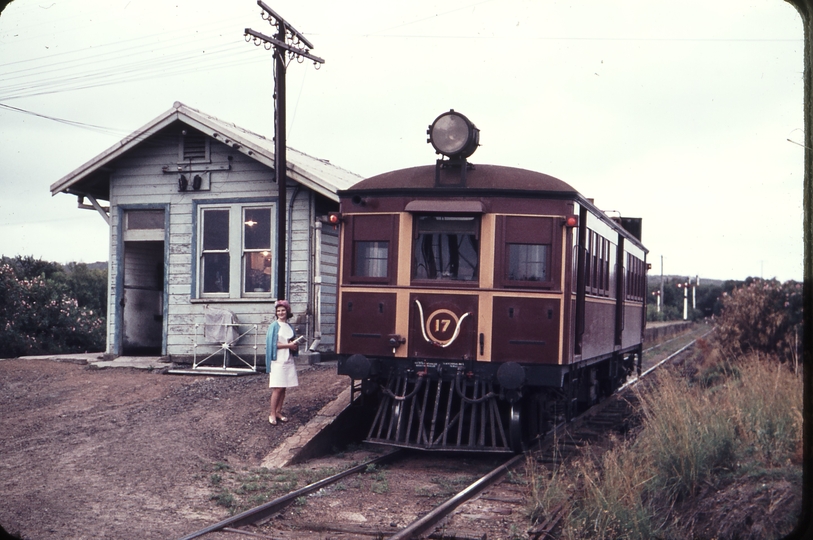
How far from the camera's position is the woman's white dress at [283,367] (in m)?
10.3

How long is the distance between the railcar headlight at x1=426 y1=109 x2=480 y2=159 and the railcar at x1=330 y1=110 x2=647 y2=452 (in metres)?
0.01

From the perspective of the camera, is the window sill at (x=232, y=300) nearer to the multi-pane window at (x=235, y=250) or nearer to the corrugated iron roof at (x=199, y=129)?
the multi-pane window at (x=235, y=250)

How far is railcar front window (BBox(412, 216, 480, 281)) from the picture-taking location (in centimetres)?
921

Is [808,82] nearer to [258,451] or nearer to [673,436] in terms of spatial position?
[673,436]

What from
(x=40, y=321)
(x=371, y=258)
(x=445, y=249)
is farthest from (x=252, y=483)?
(x=40, y=321)

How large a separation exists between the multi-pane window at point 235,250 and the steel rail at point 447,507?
7378 millimetres

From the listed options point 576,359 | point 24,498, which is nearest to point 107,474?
point 24,498

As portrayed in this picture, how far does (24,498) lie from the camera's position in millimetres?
6957

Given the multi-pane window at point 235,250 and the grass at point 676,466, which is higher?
the multi-pane window at point 235,250

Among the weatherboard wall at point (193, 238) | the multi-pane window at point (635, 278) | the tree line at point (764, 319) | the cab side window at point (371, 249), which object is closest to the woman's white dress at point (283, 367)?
the cab side window at point (371, 249)

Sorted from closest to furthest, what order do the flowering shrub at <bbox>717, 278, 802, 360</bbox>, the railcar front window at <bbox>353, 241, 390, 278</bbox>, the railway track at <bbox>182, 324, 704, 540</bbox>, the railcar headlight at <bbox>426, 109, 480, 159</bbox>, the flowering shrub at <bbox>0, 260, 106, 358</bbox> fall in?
the railway track at <bbox>182, 324, 704, 540</bbox> < the railcar headlight at <bbox>426, 109, 480, 159</bbox> < the railcar front window at <bbox>353, 241, 390, 278</bbox> < the flowering shrub at <bbox>717, 278, 802, 360</bbox> < the flowering shrub at <bbox>0, 260, 106, 358</bbox>

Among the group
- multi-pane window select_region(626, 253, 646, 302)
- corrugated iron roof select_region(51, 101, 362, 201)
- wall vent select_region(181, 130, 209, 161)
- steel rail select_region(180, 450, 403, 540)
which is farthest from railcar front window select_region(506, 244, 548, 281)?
wall vent select_region(181, 130, 209, 161)

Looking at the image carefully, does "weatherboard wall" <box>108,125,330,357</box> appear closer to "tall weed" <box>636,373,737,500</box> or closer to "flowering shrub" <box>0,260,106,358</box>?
"flowering shrub" <box>0,260,106,358</box>

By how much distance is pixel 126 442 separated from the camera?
9086 millimetres
